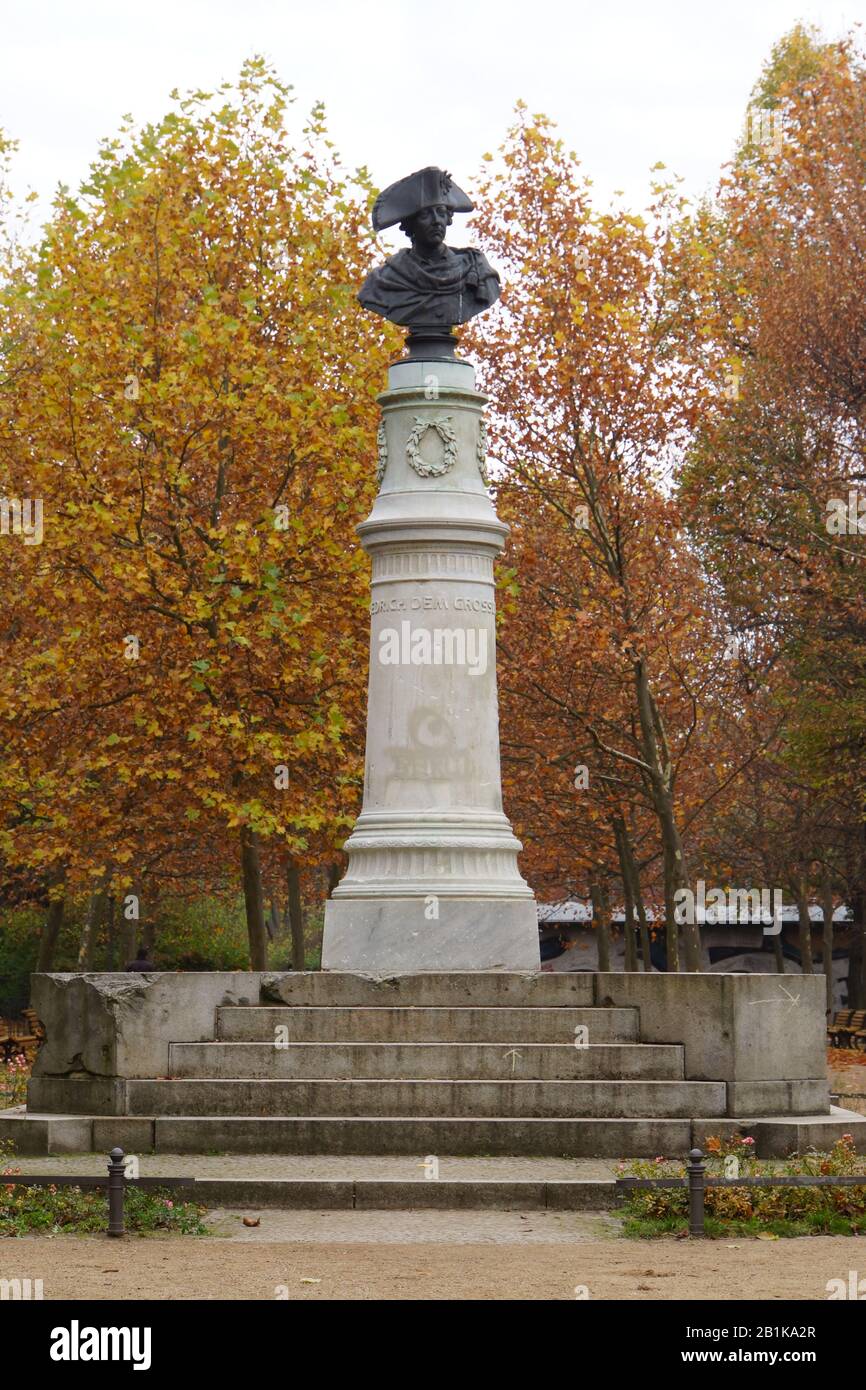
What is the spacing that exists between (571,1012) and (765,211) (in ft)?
76.9

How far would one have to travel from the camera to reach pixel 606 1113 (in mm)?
14961

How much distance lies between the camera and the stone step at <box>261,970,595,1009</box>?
1647 cm

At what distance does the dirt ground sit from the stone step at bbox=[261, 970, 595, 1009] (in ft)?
13.1

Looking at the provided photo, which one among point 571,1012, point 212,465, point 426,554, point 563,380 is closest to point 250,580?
point 212,465

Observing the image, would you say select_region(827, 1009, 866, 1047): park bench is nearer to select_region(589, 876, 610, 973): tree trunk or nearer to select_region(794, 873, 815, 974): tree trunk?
select_region(589, 876, 610, 973): tree trunk

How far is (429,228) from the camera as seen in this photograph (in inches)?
780

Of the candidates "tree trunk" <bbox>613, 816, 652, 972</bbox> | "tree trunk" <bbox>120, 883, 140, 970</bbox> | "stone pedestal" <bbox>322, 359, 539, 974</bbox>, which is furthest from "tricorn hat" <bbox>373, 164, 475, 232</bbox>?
"tree trunk" <bbox>120, 883, 140, 970</bbox>

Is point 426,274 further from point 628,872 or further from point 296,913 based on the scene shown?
point 296,913

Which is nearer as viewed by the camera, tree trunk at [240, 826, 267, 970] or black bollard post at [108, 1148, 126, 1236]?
black bollard post at [108, 1148, 126, 1236]

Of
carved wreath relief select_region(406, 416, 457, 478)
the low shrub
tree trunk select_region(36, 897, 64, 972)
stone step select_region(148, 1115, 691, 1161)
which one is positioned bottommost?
the low shrub

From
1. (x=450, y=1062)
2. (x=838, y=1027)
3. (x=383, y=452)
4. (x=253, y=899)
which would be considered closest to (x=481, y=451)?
(x=383, y=452)

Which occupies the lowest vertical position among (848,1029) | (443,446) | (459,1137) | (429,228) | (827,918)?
(459,1137)

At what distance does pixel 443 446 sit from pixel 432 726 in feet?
8.72
